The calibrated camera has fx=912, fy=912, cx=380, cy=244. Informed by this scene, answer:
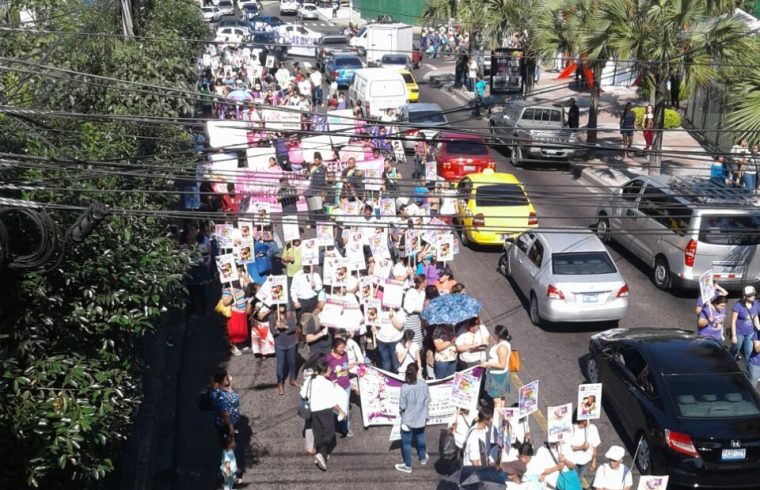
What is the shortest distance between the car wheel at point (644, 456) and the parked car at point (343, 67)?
3248 cm

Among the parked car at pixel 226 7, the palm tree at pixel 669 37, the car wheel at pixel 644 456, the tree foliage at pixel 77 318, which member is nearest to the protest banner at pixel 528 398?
the car wheel at pixel 644 456

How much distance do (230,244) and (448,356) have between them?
20.9 ft

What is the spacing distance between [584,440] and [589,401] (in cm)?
47

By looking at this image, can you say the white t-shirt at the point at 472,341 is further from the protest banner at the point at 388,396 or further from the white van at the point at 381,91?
the white van at the point at 381,91

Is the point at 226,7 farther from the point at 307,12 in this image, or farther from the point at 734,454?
the point at 734,454

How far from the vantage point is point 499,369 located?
12859 millimetres

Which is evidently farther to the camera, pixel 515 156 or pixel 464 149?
pixel 515 156

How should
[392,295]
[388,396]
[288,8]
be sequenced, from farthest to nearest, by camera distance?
[288,8] < [392,295] < [388,396]

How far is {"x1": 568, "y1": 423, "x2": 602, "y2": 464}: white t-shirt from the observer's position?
1095cm

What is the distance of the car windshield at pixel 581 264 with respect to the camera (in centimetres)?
1645

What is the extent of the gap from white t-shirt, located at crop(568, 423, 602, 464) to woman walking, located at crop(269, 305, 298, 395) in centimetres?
482

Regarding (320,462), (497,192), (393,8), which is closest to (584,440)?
(320,462)

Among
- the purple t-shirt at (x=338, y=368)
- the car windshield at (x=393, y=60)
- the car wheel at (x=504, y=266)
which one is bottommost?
the car wheel at (x=504, y=266)

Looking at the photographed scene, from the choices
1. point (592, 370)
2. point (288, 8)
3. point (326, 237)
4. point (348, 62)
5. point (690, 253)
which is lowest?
point (592, 370)
